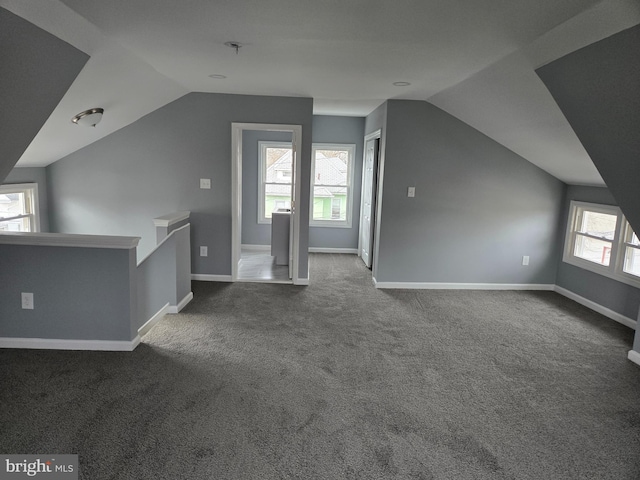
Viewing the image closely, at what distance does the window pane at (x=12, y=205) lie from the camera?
4.44m

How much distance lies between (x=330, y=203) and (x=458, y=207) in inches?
104

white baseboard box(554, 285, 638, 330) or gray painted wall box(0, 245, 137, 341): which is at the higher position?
gray painted wall box(0, 245, 137, 341)

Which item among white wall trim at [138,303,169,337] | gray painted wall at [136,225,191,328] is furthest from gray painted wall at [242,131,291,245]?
white wall trim at [138,303,169,337]

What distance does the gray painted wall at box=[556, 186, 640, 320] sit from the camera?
13.9 feet

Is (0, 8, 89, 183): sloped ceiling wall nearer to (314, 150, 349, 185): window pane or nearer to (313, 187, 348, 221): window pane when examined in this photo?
(314, 150, 349, 185): window pane

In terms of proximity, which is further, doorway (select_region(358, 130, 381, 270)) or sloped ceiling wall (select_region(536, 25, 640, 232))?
doorway (select_region(358, 130, 381, 270))

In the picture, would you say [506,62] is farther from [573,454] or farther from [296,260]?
[296,260]

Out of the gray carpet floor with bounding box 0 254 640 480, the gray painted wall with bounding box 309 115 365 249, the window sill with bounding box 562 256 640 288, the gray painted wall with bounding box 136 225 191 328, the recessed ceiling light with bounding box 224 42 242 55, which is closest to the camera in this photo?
the gray carpet floor with bounding box 0 254 640 480

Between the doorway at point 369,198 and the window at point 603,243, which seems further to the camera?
the doorway at point 369,198

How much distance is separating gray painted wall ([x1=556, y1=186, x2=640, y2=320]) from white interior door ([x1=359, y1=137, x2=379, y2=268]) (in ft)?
8.12

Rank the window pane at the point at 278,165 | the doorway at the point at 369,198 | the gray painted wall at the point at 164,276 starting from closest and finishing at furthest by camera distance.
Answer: the gray painted wall at the point at 164,276
the doorway at the point at 369,198
the window pane at the point at 278,165

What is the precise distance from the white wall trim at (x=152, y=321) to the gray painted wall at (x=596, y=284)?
15.2ft

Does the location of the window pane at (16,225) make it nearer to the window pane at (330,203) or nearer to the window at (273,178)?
the window at (273,178)

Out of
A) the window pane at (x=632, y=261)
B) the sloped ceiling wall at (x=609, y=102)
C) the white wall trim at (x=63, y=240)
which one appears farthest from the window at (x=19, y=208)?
the window pane at (x=632, y=261)
